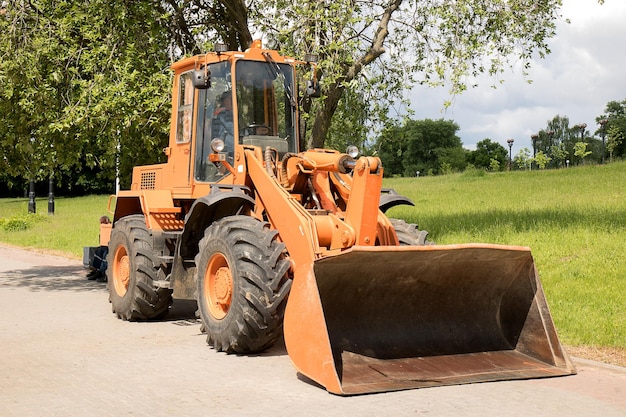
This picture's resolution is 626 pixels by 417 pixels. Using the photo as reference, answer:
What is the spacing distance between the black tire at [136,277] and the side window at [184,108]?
124cm

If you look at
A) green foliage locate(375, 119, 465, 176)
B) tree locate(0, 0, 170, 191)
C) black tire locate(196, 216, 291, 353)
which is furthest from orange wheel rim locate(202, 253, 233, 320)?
green foliage locate(375, 119, 465, 176)

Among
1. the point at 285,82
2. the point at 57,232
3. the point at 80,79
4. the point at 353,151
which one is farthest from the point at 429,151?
the point at 353,151

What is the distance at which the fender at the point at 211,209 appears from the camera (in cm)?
956

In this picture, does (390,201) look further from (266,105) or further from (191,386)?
(191,386)

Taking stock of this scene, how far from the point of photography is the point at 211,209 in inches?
407

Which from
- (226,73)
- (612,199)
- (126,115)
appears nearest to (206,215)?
(226,73)

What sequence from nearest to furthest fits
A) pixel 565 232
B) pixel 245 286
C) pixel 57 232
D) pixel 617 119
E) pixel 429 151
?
pixel 245 286
pixel 565 232
pixel 57 232
pixel 617 119
pixel 429 151

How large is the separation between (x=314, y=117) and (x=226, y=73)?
19.5 feet

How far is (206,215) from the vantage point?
10.4 metres

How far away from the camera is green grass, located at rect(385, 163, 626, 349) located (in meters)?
10.7

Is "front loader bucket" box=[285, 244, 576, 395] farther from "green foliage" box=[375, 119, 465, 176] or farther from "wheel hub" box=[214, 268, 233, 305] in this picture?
"green foliage" box=[375, 119, 465, 176]

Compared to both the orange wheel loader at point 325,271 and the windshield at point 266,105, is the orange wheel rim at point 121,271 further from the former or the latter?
the windshield at point 266,105

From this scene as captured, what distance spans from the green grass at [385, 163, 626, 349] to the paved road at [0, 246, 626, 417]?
203 cm

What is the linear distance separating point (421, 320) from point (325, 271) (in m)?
1.17
